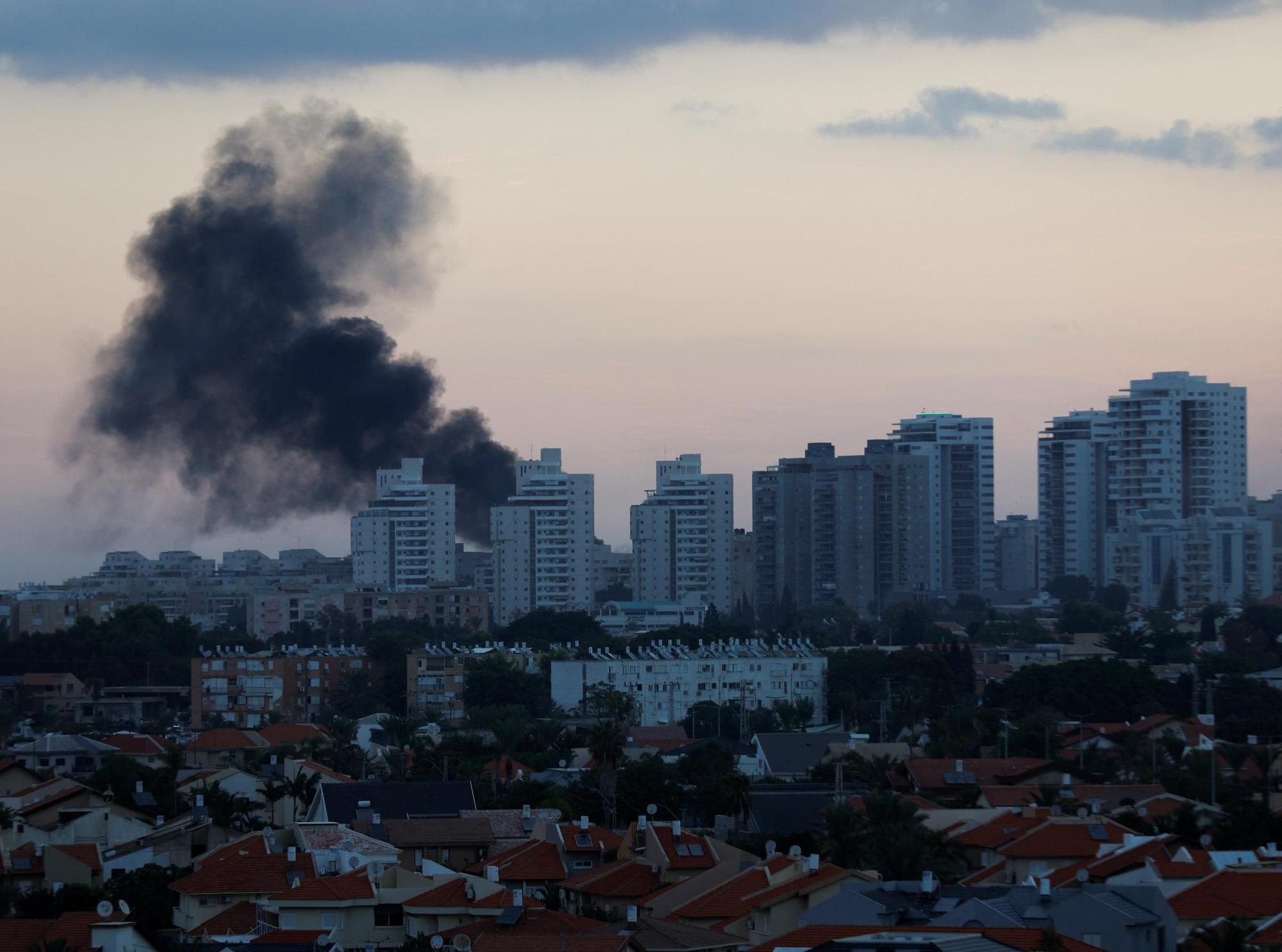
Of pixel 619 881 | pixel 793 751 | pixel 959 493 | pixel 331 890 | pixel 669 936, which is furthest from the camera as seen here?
pixel 959 493

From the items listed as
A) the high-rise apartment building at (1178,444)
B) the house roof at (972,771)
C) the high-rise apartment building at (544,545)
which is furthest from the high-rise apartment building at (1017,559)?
the house roof at (972,771)

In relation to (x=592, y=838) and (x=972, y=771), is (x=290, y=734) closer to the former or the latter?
(x=972, y=771)

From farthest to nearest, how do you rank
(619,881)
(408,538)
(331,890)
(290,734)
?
(408,538) < (290,734) < (619,881) < (331,890)

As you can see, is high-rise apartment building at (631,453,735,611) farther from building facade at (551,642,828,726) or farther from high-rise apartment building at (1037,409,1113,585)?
building facade at (551,642,828,726)

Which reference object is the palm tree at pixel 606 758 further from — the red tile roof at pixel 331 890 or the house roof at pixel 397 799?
the red tile roof at pixel 331 890

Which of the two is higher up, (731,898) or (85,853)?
(731,898)

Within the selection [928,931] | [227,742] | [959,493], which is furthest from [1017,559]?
[928,931]

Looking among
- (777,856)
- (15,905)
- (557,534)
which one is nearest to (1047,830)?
(777,856)

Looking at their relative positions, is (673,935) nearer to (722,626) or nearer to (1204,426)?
(722,626)
